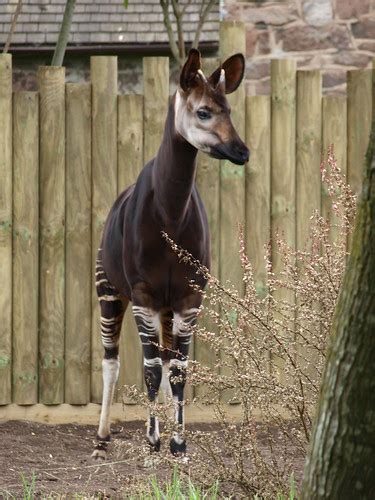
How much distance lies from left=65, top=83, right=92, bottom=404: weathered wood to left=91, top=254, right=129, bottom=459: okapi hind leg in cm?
65

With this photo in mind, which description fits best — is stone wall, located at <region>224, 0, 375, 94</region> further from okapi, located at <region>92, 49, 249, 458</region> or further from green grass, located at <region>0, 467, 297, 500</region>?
green grass, located at <region>0, 467, 297, 500</region>

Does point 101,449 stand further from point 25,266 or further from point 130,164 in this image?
point 130,164

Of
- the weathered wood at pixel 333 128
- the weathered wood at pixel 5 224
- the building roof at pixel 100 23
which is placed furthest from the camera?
the building roof at pixel 100 23

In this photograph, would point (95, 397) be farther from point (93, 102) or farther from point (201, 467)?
point (201, 467)

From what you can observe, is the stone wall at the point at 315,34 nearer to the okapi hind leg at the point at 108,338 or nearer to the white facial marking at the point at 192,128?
the okapi hind leg at the point at 108,338

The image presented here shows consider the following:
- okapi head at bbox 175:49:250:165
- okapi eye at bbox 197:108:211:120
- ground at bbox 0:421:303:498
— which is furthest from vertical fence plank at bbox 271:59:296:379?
okapi eye at bbox 197:108:211:120

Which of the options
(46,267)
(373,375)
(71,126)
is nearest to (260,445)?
(46,267)

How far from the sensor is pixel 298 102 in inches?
276

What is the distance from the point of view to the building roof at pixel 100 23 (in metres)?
11.4

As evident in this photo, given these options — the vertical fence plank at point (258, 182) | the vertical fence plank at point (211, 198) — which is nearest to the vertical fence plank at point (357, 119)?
the vertical fence plank at point (258, 182)

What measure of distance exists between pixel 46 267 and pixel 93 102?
0.96 metres

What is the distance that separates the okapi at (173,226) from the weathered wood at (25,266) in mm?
1061

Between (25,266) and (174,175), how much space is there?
5.46ft

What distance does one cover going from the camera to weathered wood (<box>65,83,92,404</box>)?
22.5 feet
